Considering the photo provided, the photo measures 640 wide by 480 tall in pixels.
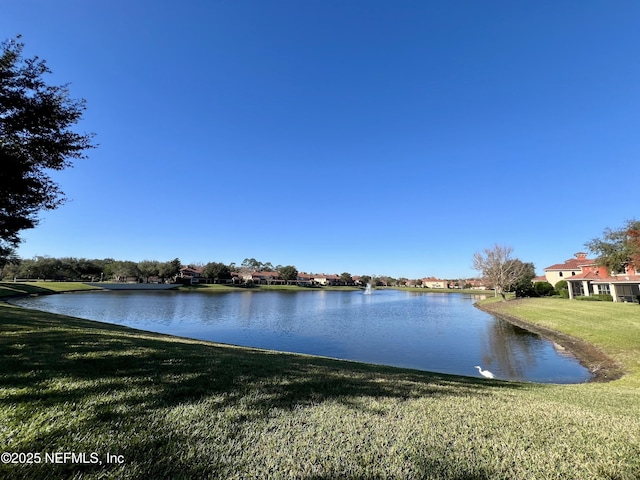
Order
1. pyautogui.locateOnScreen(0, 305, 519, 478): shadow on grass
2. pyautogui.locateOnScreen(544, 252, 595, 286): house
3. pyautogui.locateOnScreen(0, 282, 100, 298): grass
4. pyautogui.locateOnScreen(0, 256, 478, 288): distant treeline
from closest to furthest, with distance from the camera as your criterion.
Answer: pyautogui.locateOnScreen(0, 305, 519, 478): shadow on grass, pyautogui.locateOnScreen(0, 282, 100, 298): grass, pyautogui.locateOnScreen(544, 252, 595, 286): house, pyautogui.locateOnScreen(0, 256, 478, 288): distant treeline

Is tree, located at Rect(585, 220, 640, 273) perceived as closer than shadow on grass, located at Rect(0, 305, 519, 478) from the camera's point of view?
No

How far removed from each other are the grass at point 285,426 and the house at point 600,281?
30.2m

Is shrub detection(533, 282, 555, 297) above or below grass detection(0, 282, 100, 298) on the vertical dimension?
above

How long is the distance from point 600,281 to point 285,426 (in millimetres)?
45522

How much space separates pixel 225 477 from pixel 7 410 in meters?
2.59

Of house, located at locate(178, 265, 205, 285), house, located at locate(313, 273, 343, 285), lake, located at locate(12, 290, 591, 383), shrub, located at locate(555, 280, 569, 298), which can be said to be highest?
house, located at locate(313, 273, 343, 285)

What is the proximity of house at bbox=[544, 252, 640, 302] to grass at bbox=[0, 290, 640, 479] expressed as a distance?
30244 millimetres

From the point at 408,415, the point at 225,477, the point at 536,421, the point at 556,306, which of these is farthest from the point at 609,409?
the point at 556,306

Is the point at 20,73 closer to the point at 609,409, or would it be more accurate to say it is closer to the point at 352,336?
the point at 609,409

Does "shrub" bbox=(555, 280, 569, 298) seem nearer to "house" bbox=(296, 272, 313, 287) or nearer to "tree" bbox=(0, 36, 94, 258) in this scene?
"tree" bbox=(0, 36, 94, 258)

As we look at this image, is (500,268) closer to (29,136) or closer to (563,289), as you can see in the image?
(563,289)

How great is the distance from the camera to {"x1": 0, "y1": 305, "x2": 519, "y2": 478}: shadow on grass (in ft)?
9.86

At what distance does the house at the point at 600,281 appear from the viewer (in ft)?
102

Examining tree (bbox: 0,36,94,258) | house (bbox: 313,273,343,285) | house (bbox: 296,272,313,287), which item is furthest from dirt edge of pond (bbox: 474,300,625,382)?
house (bbox: 313,273,343,285)
